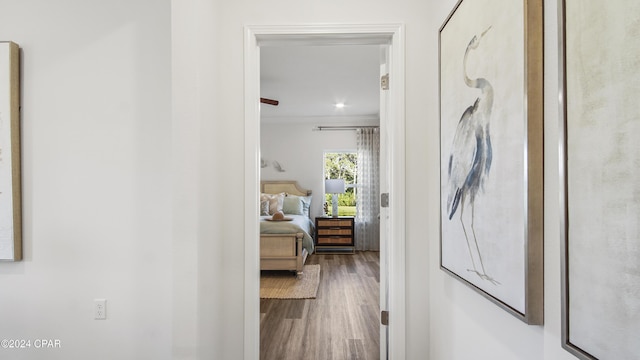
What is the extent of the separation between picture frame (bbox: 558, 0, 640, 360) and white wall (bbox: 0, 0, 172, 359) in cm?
182

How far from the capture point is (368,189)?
6.33m

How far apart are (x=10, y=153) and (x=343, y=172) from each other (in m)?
5.23

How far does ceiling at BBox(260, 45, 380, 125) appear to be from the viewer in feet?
10.8

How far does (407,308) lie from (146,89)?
6.25 ft

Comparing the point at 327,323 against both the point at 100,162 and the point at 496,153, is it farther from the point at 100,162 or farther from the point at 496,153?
the point at 496,153

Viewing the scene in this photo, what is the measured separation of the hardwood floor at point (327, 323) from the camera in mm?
2439

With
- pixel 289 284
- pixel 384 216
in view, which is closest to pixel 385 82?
pixel 384 216

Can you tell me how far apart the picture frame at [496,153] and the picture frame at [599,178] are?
11cm

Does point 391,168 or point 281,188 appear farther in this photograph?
point 281,188

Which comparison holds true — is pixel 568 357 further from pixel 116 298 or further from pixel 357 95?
pixel 357 95

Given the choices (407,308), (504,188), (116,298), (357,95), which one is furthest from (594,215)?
(357,95)

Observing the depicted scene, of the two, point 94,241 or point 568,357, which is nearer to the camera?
point 568,357

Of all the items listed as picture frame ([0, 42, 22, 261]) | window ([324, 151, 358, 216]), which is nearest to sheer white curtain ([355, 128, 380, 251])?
window ([324, 151, 358, 216])

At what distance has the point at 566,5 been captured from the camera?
28.1 inches
